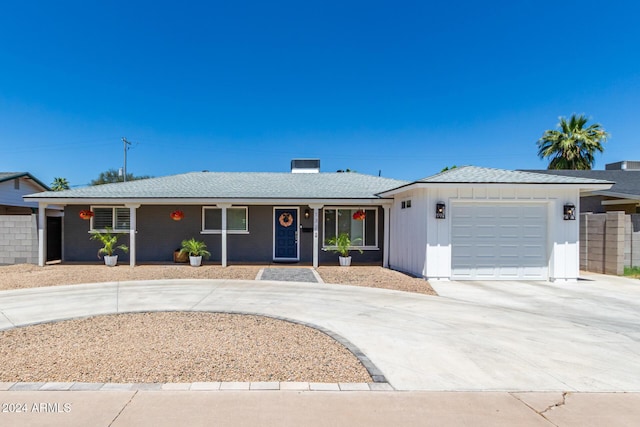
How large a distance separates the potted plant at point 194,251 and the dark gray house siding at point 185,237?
717 millimetres

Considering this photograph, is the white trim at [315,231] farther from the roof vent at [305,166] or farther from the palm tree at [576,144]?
the palm tree at [576,144]

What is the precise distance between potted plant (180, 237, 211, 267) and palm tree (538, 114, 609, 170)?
20.8 meters

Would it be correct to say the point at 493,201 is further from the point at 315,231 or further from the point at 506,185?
the point at 315,231

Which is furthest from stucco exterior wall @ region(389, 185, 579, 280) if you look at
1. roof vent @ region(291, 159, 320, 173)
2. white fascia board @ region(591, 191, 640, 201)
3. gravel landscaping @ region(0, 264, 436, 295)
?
roof vent @ region(291, 159, 320, 173)

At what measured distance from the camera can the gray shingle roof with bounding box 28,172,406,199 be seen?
39.8 ft

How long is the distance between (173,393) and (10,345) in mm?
2873

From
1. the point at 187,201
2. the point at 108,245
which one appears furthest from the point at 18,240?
the point at 187,201

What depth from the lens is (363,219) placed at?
1312 centimetres

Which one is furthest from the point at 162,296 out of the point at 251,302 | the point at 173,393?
the point at 173,393

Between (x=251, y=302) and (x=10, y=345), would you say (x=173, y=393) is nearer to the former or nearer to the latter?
(x=10, y=345)

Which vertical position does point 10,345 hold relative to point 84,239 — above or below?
below

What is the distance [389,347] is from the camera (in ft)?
15.2

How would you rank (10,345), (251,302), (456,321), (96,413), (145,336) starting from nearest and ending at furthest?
1. (96,413)
2. (10,345)
3. (145,336)
4. (456,321)
5. (251,302)

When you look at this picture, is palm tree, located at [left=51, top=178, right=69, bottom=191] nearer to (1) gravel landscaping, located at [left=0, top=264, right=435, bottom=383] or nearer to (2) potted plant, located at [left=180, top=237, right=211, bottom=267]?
(2) potted plant, located at [left=180, top=237, right=211, bottom=267]
